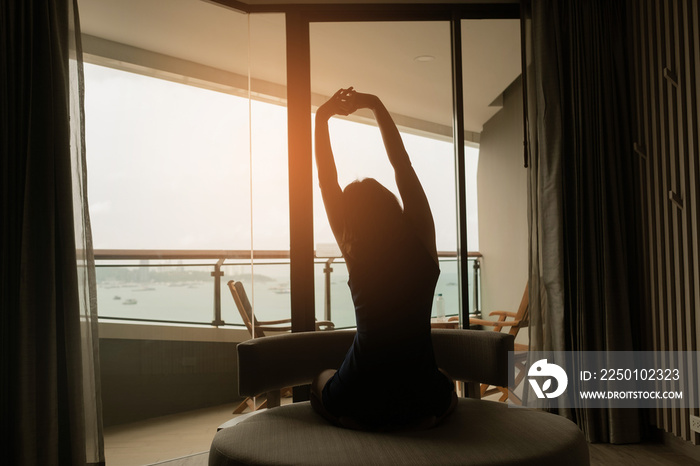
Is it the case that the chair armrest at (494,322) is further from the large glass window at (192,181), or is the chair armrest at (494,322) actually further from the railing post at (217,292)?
the railing post at (217,292)

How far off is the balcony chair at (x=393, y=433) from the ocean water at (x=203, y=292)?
1235 millimetres

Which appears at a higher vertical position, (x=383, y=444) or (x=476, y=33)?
(x=476, y=33)

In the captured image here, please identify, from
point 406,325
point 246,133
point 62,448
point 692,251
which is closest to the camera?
point 406,325

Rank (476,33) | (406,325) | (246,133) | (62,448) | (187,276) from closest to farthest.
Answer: (406,325) < (62,448) < (187,276) < (246,133) < (476,33)

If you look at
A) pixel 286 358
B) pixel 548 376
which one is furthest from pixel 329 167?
pixel 548 376

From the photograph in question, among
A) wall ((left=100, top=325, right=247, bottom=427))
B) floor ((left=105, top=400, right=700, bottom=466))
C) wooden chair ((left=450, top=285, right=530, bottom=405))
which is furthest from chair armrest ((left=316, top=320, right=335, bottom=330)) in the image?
wooden chair ((left=450, top=285, right=530, bottom=405))

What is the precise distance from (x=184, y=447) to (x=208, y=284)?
888mm

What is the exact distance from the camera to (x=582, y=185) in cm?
312

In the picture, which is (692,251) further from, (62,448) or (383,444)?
(62,448)

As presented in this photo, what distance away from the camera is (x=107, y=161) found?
274cm

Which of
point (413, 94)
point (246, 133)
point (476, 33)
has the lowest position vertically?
point (246, 133)

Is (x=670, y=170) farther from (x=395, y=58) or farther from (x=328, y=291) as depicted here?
(x=328, y=291)

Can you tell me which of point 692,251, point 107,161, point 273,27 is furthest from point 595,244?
point 107,161

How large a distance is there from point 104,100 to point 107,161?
306 mm
